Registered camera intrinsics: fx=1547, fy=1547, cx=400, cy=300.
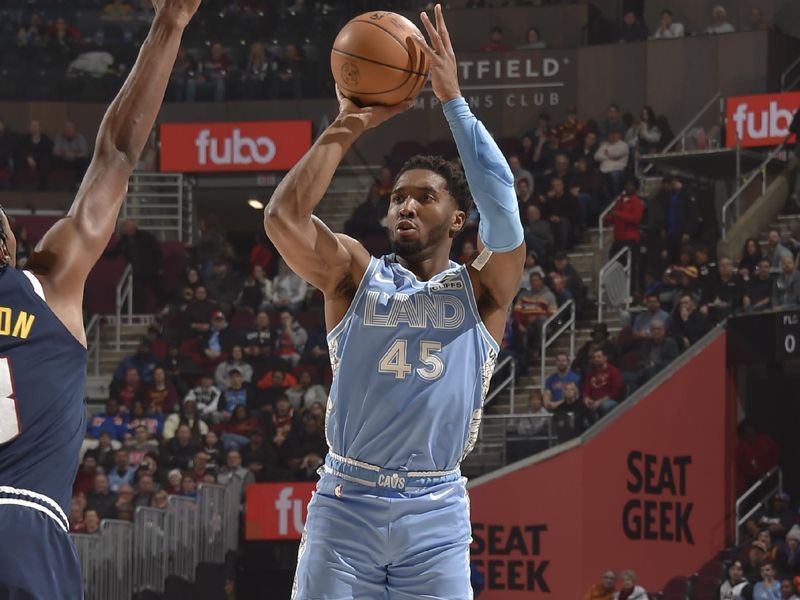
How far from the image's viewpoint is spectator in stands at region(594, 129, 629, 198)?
19812 millimetres

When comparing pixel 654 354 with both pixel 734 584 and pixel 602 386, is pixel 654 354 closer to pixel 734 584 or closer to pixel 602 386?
pixel 602 386

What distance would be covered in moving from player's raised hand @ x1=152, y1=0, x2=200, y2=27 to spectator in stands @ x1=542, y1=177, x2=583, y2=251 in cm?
1521

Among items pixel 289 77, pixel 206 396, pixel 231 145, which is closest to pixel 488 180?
pixel 206 396

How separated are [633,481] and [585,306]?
293 cm

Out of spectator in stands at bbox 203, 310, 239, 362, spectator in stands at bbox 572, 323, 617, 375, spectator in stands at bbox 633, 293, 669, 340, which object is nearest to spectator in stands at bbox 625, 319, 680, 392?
spectator in stands at bbox 633, 293, 669, 340

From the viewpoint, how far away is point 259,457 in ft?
51.7

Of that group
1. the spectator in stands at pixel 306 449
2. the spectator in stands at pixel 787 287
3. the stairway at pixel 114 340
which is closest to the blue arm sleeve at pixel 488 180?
the spectator in stands at pixel 787 287

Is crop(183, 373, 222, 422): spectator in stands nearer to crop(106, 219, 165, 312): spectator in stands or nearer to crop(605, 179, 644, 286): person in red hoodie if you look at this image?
crop(106, 219, 165, 312): spectator in stands

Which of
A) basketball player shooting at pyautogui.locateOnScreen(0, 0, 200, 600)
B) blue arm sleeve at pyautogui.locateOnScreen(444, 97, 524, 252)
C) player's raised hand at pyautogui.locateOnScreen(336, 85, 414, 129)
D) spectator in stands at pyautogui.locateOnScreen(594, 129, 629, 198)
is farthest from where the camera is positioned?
spectator in stands at pyautogui.locateOnScreen(594, 129, 629, 198)

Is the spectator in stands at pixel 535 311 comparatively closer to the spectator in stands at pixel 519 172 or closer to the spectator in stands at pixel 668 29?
the spectator in stands at pixel 519 172

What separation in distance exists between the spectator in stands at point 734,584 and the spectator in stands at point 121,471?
603 cm

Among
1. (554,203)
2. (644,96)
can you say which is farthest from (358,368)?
(644,96)

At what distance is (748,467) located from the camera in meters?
15.5

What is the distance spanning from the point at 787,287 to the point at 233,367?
20.6 ft
